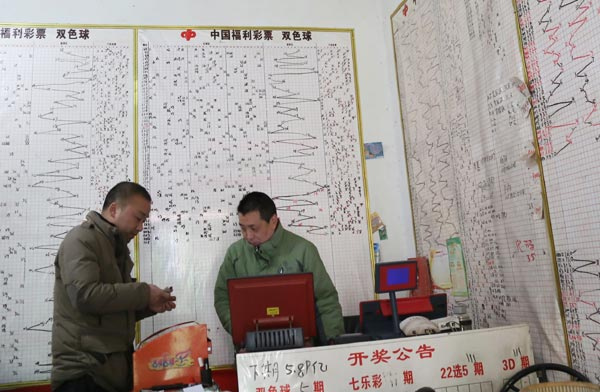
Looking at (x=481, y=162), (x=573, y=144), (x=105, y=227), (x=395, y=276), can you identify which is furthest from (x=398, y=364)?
(x=105, y=227)

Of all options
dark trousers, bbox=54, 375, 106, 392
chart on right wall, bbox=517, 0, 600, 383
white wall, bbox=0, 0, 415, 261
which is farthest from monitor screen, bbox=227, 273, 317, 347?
white wall, bbox=0, 0, 415, 261

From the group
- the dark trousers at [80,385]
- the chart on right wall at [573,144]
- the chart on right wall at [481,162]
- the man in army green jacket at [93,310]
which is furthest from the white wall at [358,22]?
the dark trousers at [80,385]

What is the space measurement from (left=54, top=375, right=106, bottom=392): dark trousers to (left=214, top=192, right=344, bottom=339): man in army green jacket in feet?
2.41

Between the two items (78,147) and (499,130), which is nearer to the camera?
(499,130)

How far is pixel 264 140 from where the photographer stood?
10.6 ft

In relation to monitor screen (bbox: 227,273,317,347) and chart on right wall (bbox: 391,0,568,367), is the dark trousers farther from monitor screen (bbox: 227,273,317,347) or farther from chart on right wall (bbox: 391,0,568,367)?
chart on right wall (bbox: 391,0,568,367)

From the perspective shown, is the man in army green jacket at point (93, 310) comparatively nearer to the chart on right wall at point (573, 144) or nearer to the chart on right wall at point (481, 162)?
the chart on right wall at point (481, 162)

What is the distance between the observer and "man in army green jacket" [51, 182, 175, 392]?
200 cm

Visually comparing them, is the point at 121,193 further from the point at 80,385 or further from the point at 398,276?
the point at 398,276

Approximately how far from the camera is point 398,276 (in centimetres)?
182

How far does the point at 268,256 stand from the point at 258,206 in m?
0.28

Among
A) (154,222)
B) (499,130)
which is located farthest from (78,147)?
(499,130)

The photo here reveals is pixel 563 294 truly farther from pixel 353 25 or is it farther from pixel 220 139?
pixel 353 25

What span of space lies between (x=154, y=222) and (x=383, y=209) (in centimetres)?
144
